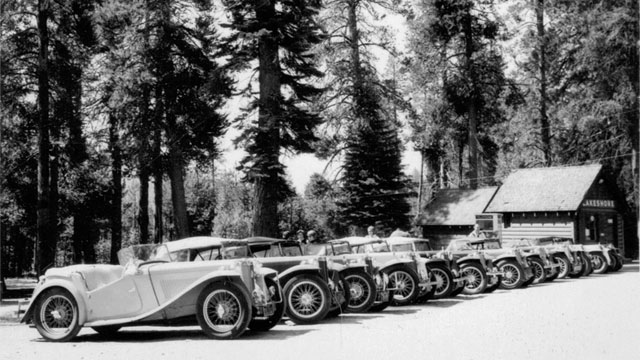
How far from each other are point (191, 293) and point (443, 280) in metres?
7.62

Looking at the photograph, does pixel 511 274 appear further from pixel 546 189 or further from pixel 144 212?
pixel 144 212

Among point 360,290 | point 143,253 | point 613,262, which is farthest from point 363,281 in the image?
point 613,262

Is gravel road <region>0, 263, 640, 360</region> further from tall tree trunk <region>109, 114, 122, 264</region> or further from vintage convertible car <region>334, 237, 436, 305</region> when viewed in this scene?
tall tree trunk <region>109, 114, 122, 264</region>

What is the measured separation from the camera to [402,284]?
14719mm

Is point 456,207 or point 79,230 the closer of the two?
point 456,207

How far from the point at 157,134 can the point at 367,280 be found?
15417 mm

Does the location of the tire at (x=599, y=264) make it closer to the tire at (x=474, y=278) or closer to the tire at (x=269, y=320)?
the tire at (x=474, y=278)

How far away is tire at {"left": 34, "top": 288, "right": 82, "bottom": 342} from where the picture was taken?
34.3 feet

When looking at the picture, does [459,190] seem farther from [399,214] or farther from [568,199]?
[568,199]

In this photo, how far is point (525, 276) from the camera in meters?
18.7

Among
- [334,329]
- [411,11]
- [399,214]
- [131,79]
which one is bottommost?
[334,329]

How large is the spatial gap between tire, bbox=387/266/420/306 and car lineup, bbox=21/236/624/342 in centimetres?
2

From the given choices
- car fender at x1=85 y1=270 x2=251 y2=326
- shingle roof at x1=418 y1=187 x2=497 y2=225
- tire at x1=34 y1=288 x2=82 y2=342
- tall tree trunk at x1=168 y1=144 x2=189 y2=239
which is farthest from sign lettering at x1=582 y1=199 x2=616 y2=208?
tire at x1=34 y1=288 x2=82 y2=342

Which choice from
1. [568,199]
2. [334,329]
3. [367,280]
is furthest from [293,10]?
[568,199]
